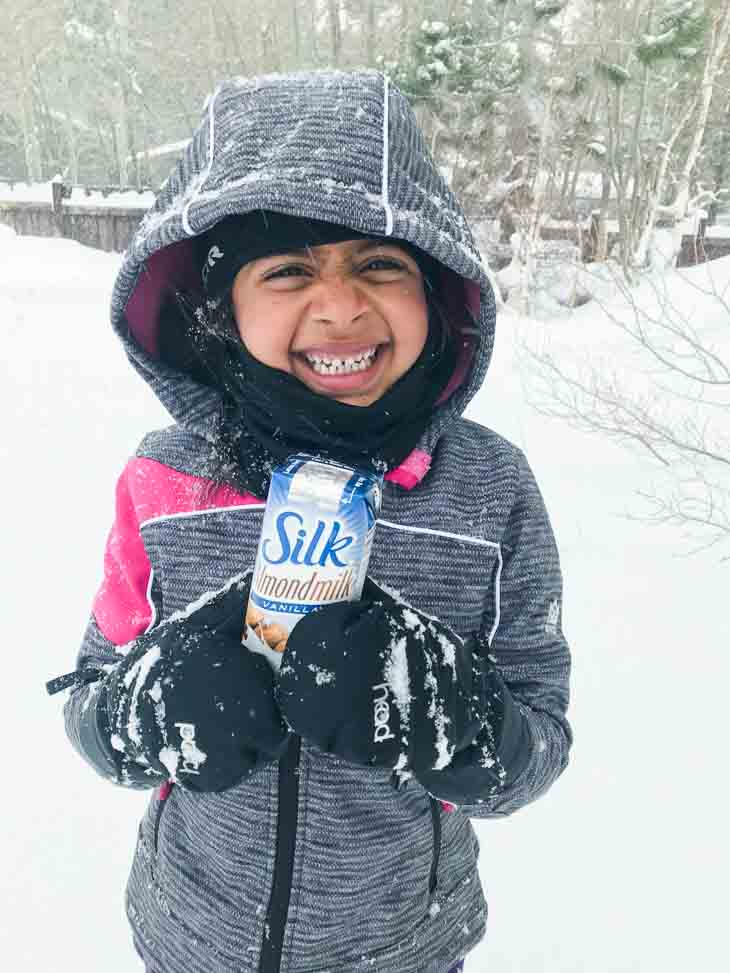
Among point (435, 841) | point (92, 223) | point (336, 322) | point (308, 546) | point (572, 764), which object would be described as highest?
point (336, 322)

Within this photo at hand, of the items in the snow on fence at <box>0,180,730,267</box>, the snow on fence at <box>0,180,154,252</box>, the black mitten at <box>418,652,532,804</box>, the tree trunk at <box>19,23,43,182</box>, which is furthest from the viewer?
the tree trunk at <box>19,23,43,182</box>

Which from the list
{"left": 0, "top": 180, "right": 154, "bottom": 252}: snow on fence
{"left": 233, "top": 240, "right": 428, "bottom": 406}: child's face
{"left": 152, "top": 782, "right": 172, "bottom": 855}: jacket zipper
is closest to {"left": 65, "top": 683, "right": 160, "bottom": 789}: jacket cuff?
{"left": 152, "top": 782, "right": 172, "bottom": 855}: jacket zipper

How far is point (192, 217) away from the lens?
2.68 feet

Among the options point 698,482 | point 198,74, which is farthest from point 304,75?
point 198,74

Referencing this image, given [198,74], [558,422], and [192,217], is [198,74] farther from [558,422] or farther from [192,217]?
[192,217]

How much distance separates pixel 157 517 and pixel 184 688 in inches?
11.1

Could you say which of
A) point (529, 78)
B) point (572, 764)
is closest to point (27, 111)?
point (529, 78)

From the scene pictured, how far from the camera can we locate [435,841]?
957mm

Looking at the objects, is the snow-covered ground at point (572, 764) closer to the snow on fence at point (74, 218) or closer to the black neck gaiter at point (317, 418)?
the black neck gaiter at point (317, 418)

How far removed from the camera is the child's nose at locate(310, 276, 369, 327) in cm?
79

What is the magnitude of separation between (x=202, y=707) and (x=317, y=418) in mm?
339

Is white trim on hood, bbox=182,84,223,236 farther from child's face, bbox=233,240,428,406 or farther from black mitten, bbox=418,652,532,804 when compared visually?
black mitten, bbox=418,652,532,804

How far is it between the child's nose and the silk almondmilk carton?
0.19 metres

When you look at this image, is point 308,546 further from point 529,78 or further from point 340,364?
point 529,78
